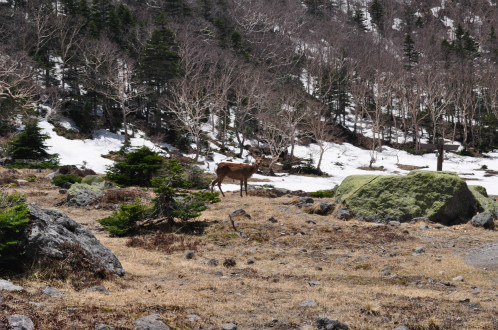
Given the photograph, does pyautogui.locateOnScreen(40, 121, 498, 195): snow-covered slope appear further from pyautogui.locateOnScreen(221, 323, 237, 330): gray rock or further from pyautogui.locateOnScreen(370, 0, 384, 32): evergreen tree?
pyautogui.locateOnScreen(370, 0, 384, 32): evergreen tree

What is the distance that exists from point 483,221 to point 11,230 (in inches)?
472

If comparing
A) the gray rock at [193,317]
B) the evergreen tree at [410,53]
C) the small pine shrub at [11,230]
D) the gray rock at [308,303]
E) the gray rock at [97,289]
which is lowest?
the gray rock at [308,303]

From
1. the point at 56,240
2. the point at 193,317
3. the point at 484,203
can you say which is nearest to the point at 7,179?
the point at 56,240

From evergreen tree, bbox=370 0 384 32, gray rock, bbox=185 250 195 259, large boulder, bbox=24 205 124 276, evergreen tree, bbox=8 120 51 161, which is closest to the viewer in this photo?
large boulder, bbox=24 205 124 276

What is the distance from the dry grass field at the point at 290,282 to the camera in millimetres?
4445

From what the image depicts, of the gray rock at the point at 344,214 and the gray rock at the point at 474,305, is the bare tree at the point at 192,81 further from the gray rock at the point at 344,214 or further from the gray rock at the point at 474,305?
the gray rock at the point at 474,305

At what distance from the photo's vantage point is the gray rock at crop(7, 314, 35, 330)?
10.7 feet

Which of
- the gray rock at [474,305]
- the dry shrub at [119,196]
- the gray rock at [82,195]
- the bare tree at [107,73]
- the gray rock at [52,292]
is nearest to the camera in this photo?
the gray rock at [52,292]

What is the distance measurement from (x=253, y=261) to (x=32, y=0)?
204ft

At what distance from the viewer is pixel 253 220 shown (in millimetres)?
12195

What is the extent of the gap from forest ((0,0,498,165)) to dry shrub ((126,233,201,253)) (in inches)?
777

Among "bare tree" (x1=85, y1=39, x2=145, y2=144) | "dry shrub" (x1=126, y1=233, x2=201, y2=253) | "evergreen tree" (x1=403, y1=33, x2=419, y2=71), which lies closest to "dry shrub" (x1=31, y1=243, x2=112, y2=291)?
"dry shrub" (x1=126, y1=233, x2=201, y2=253)

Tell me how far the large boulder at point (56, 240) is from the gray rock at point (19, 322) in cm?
223

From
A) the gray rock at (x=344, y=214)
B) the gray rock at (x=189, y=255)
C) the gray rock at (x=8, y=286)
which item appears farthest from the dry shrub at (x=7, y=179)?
the gray rock at (x=8, y=286)
